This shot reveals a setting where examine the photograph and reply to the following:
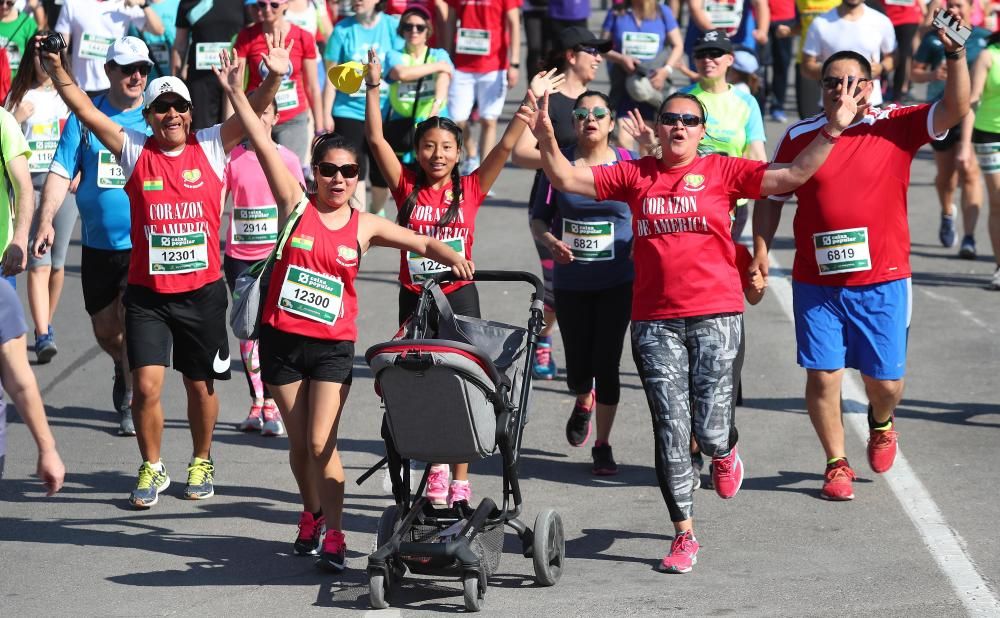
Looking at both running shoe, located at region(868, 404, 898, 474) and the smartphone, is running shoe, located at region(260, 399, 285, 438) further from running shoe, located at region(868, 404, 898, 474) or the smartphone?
the smartphone

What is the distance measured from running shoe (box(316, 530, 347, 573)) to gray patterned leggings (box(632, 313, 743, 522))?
1388 mm

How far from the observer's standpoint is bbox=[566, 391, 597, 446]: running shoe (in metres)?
A: 8.30

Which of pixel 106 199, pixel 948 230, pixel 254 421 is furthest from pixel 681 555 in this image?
pixel 948 230

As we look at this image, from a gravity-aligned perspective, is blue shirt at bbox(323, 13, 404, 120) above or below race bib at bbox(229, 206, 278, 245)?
above

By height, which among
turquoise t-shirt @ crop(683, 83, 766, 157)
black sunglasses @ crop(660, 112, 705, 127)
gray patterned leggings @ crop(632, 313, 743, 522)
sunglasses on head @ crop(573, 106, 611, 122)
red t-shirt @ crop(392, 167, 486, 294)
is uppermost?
black sunglasses @ crop(660, 112, 705, 127)

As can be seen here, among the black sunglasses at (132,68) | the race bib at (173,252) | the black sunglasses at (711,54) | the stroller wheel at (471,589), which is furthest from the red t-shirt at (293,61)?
the stroller wheel at (471,589)

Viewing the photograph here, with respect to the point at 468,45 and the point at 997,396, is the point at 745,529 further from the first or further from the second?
the point at 468,45

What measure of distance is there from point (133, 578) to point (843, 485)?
133 inches

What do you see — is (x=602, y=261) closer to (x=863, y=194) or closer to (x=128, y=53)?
(x=863, y=194)

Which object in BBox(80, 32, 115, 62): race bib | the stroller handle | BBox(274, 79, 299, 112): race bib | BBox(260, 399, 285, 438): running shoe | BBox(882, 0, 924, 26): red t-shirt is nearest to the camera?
the stroller handle

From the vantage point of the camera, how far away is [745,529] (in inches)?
282

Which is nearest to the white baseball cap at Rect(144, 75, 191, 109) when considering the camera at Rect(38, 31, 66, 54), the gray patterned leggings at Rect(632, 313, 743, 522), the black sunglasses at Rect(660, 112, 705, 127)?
the camera at Rect(38, 31, 66, 54)

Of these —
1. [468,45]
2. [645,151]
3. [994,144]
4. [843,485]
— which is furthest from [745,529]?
[468,45]

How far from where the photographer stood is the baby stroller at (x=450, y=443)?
19.7 feet
